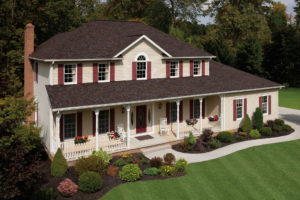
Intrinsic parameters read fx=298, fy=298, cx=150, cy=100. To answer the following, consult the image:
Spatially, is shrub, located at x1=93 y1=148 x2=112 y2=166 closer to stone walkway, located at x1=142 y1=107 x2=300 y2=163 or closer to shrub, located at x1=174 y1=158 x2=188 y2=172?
stone walkway, located at x1=142 y1=107 x2=300 y2=163

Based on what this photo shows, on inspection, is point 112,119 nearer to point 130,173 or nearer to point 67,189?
point 130,173

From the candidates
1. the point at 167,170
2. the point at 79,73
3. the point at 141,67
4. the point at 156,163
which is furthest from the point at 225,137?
the point at 79,73

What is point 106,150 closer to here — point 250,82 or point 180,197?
point 180,197

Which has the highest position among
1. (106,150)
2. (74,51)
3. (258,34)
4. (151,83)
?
(258,34)

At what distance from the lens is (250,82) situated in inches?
1144

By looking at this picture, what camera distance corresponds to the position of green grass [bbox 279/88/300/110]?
4197 centimetres

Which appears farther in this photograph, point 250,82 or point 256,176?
point 250,82

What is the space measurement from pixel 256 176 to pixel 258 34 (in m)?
48.9

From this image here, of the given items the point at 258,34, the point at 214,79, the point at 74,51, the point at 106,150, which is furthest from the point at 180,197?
the point at 258,34

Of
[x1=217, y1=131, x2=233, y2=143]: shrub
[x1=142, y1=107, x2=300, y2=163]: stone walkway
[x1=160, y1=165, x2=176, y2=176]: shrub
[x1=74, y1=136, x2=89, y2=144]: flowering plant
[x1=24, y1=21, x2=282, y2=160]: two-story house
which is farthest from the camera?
[x1=217, y1=131, x2=233, y2=143]: shrub

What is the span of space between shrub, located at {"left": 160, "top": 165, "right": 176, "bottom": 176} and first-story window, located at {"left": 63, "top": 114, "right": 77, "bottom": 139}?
730 centimetres

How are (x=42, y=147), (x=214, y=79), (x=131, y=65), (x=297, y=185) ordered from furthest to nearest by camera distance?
(x=214, y=79) → (x=131, y=65) → (x=42, y=147) → (x=297, y=185)

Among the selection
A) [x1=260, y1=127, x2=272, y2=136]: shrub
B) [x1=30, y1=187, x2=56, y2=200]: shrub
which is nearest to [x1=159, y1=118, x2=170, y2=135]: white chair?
[x1=260, y1=127, x2=272, y2=136]: shrub

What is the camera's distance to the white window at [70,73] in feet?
71.3
